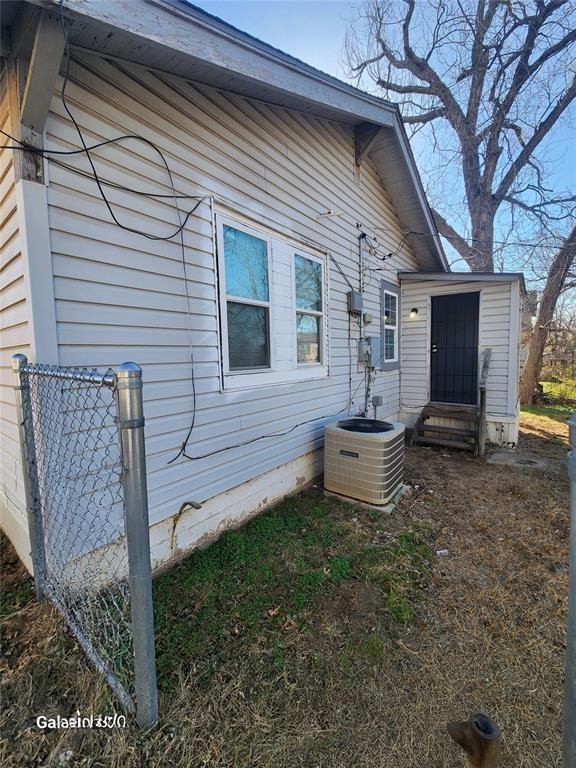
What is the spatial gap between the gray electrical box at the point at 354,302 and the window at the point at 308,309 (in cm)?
74

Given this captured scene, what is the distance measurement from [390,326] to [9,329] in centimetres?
584

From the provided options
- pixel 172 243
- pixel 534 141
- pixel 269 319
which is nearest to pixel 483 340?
pixel 269 319

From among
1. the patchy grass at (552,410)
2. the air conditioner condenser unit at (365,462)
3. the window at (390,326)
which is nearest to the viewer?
the air conditioner condenser unit at (365,462)

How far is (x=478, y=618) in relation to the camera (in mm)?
2176

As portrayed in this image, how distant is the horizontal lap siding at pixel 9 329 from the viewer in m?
2.02

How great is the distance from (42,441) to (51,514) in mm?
458

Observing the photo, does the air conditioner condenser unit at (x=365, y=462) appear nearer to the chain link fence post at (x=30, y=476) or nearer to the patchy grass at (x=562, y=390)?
the chain link fence post at (x=30, y=476)

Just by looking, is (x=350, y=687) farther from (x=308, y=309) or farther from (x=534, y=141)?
(x=534, y=141)

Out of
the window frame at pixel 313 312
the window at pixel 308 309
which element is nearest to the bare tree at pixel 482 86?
the window frame at pixel 313 312

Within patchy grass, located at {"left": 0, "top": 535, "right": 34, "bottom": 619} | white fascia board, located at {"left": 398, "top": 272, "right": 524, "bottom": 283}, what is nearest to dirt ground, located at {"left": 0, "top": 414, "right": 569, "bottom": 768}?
patchy grass, located at {"left": 0, "top": 535, "right": 34, "bottom": 619}

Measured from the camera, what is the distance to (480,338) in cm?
646

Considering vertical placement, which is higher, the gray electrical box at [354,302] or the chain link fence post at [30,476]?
the gray electrical box at [354,302]

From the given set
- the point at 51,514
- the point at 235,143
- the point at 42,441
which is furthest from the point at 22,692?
the point at 235,143

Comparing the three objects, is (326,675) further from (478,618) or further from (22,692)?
(22,692)
